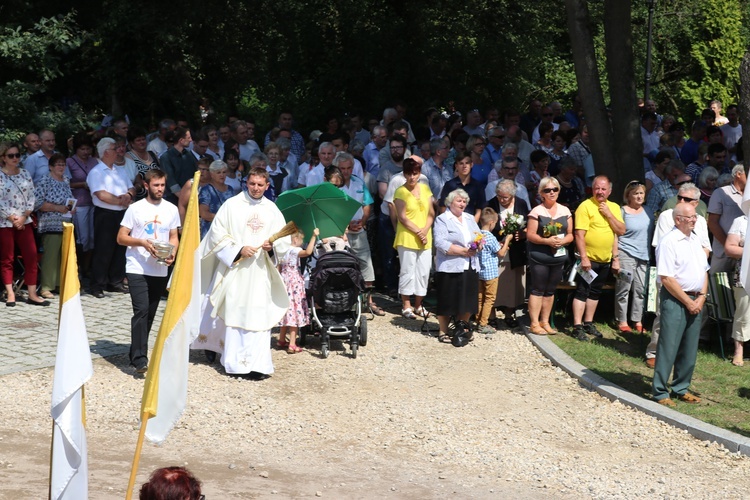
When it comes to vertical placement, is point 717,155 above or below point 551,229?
above

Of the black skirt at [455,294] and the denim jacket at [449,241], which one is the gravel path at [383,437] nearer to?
the black skirt at [455,294]

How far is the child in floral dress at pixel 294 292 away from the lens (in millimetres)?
11141

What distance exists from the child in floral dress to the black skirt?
59.0 inches

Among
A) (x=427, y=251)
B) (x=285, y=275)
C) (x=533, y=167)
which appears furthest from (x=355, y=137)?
(x=285, y=275)

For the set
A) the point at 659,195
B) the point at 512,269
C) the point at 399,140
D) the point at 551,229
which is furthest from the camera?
the point at 399,140

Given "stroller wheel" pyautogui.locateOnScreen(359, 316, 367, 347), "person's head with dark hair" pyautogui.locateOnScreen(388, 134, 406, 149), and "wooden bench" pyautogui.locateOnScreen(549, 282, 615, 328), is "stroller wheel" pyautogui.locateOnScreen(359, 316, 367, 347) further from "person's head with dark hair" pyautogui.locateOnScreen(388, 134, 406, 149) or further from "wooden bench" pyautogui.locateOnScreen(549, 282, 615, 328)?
"person's head with dark hair" pyautogui.locateOnScreen(388, 134, 406, 149)

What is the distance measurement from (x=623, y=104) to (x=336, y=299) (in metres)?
5.51

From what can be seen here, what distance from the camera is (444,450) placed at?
8.59 meters

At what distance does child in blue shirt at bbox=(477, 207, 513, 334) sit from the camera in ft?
40.0

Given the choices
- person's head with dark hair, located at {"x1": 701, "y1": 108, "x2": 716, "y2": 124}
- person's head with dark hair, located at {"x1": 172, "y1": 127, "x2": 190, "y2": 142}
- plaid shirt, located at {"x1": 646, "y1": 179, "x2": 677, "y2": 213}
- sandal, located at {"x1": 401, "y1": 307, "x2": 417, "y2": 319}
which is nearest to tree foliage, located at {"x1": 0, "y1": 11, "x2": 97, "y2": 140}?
person's head with dark hair, located at {"x1": 172, "y1": 127, "x2": 190, "y2": 142}

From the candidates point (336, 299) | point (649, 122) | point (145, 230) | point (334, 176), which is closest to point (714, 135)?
point (649, 122)

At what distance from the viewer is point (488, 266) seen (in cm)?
1218

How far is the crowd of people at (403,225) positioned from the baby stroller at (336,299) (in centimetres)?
24

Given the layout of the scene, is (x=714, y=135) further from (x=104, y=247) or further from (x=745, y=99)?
(x=104, y=247)
